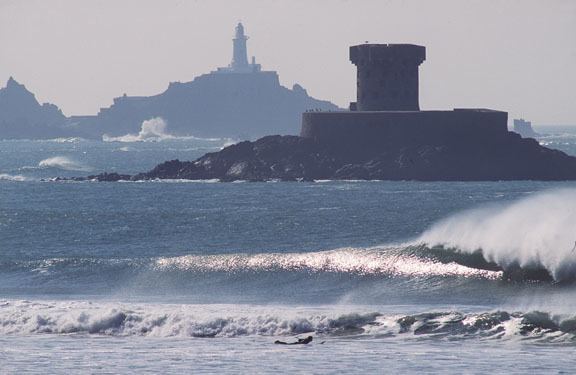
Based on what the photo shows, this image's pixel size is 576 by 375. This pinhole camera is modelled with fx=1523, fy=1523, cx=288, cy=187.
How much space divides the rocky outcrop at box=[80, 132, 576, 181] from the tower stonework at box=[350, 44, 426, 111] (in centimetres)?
577

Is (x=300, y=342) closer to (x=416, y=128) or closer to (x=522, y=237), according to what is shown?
(x=522, y=237)

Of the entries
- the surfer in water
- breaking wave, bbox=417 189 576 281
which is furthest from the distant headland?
the surfer in water

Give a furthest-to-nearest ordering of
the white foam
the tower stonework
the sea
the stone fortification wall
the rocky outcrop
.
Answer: the tower stonework < the stone fortification wall < the rocky outcrop < the white foam < the sea

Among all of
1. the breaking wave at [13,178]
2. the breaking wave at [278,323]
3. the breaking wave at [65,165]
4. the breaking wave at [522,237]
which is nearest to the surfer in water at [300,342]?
the breaking wave at [278,323]

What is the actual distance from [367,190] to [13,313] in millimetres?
57896

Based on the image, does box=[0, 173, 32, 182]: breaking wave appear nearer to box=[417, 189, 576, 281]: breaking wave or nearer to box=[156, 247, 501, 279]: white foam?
box=[156, 247, 501, 279]: white foam

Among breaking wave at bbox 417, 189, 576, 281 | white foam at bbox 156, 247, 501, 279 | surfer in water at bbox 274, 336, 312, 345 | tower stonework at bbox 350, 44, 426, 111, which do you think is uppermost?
tower stonework at bbox 350, 44, 426, 111

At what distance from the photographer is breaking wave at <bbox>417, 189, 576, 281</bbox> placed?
38062 millimetres

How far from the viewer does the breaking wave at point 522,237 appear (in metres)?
38.1

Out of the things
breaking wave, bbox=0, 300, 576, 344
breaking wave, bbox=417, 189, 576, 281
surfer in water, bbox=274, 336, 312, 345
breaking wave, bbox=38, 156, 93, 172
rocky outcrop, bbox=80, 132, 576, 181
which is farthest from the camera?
breaking wave, bbox=38, 156, 93, 172

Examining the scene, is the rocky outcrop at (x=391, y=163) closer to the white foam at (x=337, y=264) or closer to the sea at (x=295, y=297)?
the sea at (x=295, y=297)

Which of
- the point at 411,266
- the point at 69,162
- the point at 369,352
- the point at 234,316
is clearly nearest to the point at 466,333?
the point at 369,352

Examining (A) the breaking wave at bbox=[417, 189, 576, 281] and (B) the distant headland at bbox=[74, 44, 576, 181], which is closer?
(A) the breaking wave at bbox=[417, 189, 576, 281]

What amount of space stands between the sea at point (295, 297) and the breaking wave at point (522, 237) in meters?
0.06
